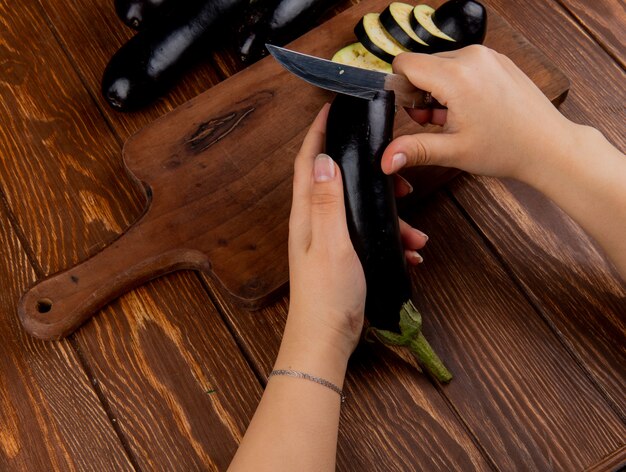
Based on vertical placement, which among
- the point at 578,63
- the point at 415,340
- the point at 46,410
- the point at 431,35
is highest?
the point at 431,35

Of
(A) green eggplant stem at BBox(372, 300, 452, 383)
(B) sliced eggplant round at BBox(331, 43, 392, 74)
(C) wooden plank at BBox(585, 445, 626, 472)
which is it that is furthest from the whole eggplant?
(C) wooden plank at BBox(585, 445, 626, 472)

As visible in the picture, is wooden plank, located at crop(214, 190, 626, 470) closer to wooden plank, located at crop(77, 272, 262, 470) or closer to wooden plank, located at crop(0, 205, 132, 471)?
wooden plank, located at crop(77, 272, 262, 470)

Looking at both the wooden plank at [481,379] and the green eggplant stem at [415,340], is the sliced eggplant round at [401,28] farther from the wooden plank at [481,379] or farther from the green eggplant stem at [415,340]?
the green eggplant stem at [415,340]

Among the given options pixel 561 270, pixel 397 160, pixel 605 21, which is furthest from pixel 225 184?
pixel 605 21

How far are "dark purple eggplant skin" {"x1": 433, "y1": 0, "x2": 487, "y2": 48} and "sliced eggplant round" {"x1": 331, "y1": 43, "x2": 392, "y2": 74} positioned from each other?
141mm

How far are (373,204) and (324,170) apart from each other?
0.10 m

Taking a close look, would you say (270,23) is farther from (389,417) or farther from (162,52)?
(389,417)

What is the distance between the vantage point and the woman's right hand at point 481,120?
1.04 metres

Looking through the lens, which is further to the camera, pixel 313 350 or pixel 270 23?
pixel 270 23

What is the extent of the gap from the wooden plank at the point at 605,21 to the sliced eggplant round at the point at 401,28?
0.43 metres

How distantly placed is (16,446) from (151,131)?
0.61m

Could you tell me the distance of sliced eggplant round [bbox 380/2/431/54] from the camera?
52.1 inches

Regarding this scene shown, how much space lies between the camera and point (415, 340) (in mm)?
1140

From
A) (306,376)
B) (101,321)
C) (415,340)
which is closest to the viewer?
(306,376)
